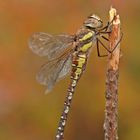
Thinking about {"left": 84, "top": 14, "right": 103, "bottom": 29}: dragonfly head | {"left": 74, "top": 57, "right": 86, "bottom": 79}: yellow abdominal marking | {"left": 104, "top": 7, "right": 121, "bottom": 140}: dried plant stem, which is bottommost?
{"left": 104, "top": 7, "right": 121, "bottom": 140}: dried plant stem

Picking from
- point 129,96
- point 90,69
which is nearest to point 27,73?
point 90,69

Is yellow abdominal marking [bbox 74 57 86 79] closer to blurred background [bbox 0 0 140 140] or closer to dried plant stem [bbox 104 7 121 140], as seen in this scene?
dried plant stem [bbox 104 7 121 140]

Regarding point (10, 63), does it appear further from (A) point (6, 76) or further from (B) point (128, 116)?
(B) point (128, 116)

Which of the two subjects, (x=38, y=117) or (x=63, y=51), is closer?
(x=63, y=51)

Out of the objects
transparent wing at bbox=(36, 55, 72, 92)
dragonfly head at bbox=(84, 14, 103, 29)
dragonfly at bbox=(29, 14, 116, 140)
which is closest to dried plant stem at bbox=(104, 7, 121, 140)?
dragonfly at bbox=(29, 14, 116, 140)

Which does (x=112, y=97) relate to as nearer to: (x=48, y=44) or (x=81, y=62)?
(x=81, y=62)

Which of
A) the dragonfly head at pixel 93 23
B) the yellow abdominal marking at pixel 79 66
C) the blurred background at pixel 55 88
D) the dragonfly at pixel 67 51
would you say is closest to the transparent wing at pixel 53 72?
the dragonfly at pixel 67 51
